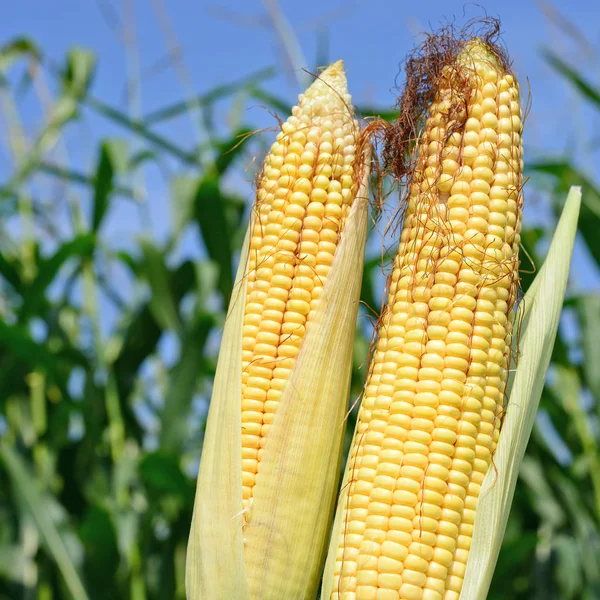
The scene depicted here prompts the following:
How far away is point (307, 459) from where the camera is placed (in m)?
1.54

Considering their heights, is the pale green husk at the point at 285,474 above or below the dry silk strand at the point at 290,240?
below

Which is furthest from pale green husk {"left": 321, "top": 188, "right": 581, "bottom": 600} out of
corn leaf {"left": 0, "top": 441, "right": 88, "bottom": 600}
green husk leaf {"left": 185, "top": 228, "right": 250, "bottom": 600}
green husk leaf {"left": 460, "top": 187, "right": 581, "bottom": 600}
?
corn leaf {"left": 0, "top": 441, "right": 88, "bottom": 600}

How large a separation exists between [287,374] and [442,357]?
353 millimetres

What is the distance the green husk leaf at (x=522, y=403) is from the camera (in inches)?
55.7

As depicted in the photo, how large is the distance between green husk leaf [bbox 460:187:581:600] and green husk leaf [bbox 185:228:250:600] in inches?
19.1

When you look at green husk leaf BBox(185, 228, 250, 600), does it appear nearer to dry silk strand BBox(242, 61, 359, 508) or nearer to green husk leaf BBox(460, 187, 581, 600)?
dry silk strand BBox(242, 61, 359, 508)

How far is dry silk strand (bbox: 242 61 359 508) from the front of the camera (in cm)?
162

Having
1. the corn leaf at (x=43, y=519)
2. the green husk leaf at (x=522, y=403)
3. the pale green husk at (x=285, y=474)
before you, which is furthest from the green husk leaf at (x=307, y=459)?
the corn leaf at (x=43, y=519)

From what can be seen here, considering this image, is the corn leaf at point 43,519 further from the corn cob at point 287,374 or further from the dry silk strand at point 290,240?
the dry silk strand at point 290,240

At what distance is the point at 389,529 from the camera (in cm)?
143

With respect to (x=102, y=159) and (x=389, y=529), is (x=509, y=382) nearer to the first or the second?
(x=389, y=529)

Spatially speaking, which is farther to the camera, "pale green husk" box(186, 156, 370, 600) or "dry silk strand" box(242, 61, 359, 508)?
"dry silk strand" box(242, 61, 359, 508)

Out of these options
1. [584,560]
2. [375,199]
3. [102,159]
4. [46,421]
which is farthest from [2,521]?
[375,199]

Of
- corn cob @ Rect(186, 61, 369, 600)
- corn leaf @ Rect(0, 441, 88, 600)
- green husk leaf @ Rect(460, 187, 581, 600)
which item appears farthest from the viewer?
corn leaf @ Rect(0, 441, 88, 600)
